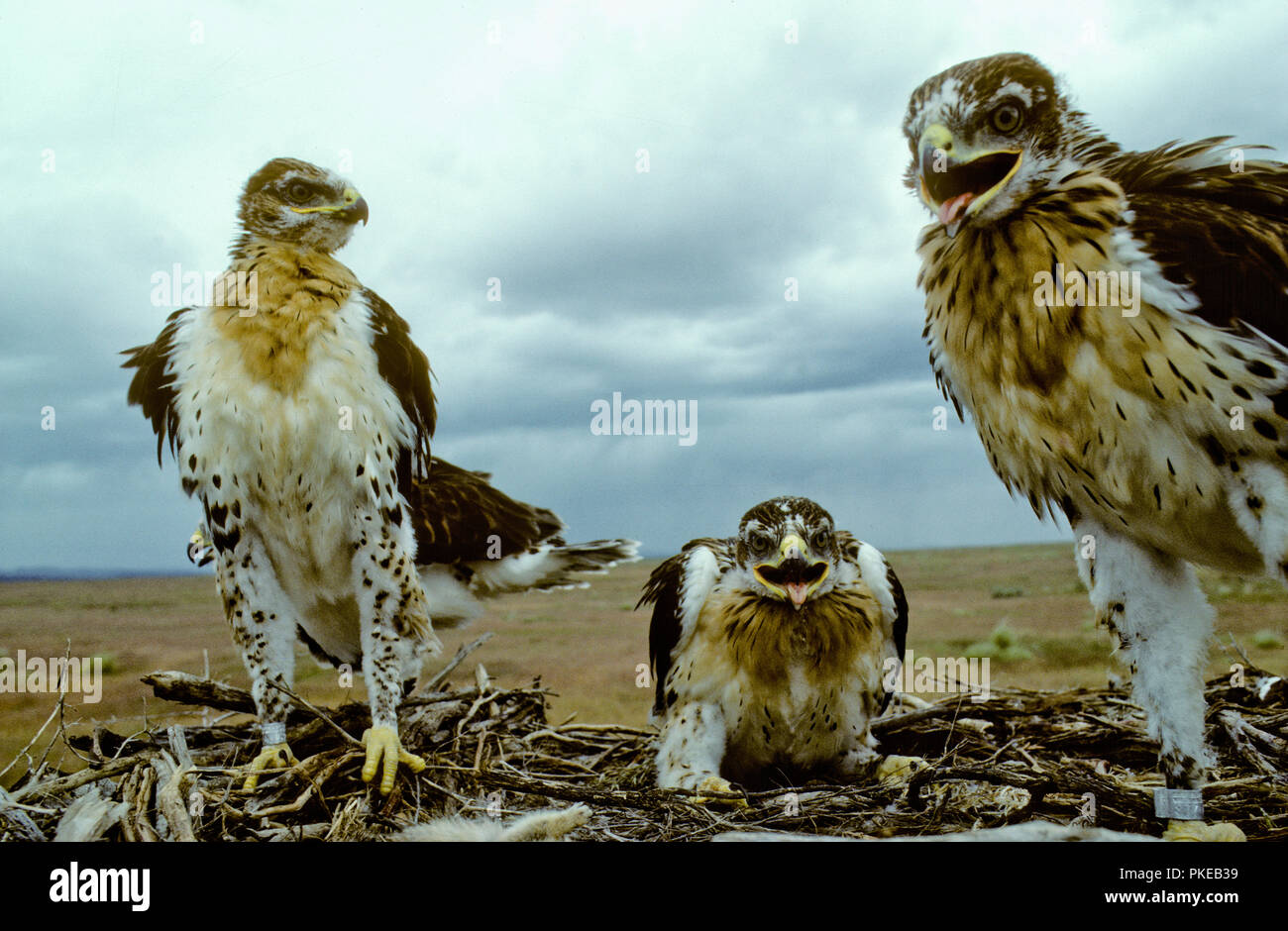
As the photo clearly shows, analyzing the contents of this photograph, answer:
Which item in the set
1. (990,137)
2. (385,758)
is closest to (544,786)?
(385,758)

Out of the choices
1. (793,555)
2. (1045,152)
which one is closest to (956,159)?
(1045,152)

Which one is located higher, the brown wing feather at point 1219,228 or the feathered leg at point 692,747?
the brown wing feather at point 1219,228

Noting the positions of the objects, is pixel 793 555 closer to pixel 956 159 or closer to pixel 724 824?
pixel 724 824

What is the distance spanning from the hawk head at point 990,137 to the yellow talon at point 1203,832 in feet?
6.30

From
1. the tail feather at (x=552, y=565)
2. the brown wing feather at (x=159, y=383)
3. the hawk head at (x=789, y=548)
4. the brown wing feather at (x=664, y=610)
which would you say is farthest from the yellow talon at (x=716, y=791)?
the brown wing feather at (x=159, y=383)

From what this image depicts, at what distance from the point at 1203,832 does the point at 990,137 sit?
7.09 feet

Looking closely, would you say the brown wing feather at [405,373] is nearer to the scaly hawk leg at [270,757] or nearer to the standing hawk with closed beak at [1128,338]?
the scaly hawk leg at [270,757]

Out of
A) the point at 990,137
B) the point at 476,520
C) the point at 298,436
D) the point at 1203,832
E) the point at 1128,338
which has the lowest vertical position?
the point at 1203,832

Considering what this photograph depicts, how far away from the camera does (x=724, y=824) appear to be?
2.82 meters

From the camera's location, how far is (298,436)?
2934mm

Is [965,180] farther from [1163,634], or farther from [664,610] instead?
[664,610]

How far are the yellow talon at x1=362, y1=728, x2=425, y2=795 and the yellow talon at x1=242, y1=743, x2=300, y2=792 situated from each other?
27 centimetres

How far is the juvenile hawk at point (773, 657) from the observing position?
302cm

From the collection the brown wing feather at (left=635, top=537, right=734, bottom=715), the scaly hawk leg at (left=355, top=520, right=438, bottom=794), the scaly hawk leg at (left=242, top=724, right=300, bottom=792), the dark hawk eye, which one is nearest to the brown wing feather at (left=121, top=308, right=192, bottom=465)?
the scaly hawk leg at (left=355, top=520, right=438, bottom=794)
